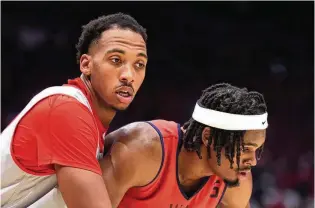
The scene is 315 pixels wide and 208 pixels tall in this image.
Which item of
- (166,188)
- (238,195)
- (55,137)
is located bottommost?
(238,195)

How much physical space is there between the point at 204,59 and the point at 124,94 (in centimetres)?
345

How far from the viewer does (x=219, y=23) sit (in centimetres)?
552

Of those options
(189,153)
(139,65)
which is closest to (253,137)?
(189,153)

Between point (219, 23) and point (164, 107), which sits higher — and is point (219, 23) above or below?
above

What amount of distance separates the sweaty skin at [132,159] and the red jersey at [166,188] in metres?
0.03

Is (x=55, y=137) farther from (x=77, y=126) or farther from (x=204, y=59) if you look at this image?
(x=204, y=59)

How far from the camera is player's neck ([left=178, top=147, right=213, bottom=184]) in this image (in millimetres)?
2297

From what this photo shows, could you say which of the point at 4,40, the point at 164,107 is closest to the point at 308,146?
the point at 164,107

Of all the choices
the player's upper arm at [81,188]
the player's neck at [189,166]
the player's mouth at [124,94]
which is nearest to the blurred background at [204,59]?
the player's neck at [189,166]

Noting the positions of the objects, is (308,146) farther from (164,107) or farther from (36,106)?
(36,106)

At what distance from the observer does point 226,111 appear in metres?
2.21

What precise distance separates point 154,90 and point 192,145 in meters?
3.18

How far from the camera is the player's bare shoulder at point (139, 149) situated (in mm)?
2150

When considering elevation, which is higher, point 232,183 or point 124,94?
point 124,94
